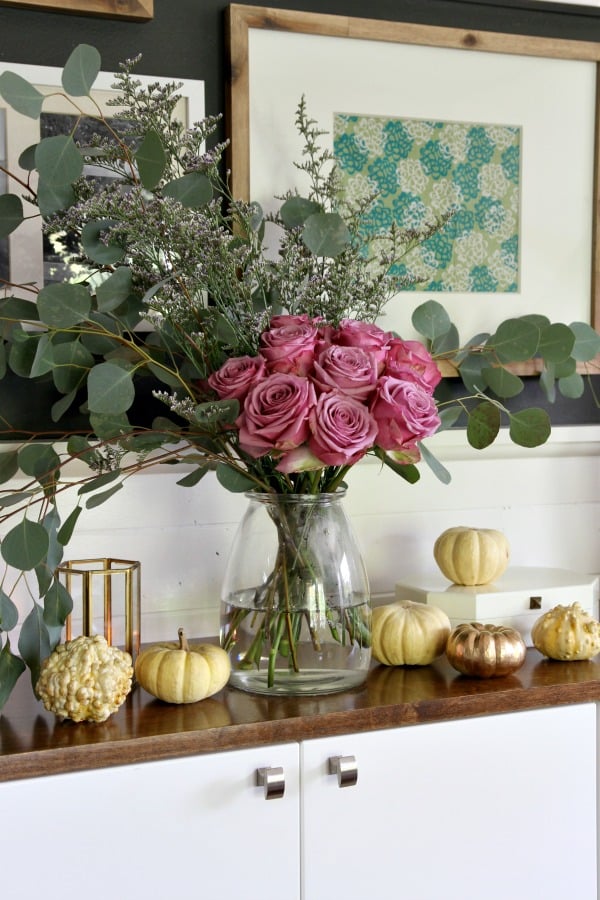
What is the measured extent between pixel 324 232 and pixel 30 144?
0.40 m

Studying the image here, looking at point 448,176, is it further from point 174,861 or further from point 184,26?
point 174,861

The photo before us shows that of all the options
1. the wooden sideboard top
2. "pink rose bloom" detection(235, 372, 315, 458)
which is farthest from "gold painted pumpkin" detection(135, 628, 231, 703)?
"pink rose bloom" detection(235, 372, 315, 458)

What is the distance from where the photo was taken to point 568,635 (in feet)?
→ 3.91

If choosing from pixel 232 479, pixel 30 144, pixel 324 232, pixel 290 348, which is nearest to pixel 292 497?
pixel 232 479

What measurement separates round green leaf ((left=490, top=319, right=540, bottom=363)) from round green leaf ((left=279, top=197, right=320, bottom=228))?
0.26 meters

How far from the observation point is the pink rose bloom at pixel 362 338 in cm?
100

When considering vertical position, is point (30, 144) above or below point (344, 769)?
above

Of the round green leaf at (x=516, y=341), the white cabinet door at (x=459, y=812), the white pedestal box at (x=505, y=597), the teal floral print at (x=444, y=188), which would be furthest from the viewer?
the teal floral print at (x=444, y=188)

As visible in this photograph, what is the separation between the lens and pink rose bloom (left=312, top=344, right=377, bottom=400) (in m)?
0.97

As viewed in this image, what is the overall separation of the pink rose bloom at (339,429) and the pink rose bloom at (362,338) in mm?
63

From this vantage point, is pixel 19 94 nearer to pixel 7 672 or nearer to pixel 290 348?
pixel 290 348

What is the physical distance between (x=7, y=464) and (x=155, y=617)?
32cm

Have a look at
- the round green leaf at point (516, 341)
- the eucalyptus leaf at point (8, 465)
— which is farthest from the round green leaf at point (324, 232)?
the eucalyptus leaf at point (8, 465)

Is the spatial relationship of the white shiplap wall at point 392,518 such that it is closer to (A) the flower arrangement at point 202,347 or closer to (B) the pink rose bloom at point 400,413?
(A) the flower arrangement at point 202,347
